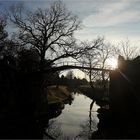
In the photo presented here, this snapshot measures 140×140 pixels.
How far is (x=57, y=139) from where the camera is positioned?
32.8 m

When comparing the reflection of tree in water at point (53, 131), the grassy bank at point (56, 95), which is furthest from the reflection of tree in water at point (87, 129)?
the grassy bank at point (56, 95)

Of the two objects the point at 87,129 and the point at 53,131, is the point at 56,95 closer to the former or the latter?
the point at 87,129

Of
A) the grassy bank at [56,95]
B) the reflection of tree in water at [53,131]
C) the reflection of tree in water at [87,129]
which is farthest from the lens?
the grassy bank at [56,95]

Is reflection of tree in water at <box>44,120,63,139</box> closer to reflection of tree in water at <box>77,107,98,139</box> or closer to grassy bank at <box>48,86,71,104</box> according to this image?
reflection of tree in water at <box>77,107,98,139</box>

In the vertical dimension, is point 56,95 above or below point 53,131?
above

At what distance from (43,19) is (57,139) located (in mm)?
25073

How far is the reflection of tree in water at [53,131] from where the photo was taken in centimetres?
3448

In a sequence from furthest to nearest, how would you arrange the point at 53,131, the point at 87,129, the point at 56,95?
the point at 56,95 < the point at 87,129 < the point at 53,131

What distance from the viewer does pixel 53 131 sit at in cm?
3728

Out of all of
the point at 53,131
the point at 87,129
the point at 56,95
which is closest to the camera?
the point at 53,131

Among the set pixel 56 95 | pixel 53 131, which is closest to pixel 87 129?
pixel 53 131

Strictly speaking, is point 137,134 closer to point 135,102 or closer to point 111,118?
point 135,102

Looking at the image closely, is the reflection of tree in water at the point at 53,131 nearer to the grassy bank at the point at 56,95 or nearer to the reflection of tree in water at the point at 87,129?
the reflection of tree in water at the point at 87,129

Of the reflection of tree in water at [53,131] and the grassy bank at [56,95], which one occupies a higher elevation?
the grassy bank at [56,95]
